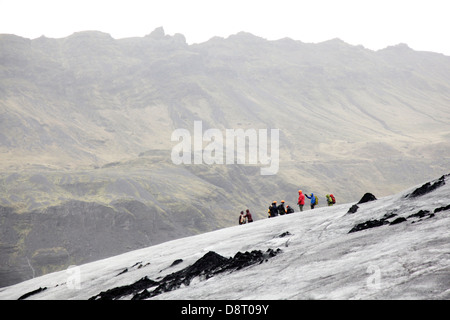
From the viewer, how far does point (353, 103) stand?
165 m

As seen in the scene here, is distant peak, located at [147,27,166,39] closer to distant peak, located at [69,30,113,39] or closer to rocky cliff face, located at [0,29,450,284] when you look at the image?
rocky cliff face, located at [0,29,450,284]

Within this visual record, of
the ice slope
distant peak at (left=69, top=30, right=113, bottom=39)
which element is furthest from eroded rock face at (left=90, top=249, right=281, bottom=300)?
distant peak at (left=69, top=30, right=113, bottom=39)

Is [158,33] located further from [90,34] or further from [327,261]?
[327,261]

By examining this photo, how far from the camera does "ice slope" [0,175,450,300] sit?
8.67 metres

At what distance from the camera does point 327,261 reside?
1110cm

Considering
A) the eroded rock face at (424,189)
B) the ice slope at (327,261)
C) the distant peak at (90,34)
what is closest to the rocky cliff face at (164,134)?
the distant peak at (90,34)

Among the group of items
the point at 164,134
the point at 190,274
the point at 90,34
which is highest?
the point at 90,34

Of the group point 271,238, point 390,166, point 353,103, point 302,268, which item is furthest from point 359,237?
point 353,103

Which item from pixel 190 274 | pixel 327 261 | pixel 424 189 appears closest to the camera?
pixel 327 261

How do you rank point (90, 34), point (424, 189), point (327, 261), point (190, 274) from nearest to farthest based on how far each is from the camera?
point (327, 261)
point (190, 274)
point (424, 189)
point (90, 34)

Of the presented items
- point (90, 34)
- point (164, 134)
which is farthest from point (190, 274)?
point (90, 34)

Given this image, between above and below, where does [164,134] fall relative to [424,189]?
above

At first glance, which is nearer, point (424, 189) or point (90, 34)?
point (424, 189)
